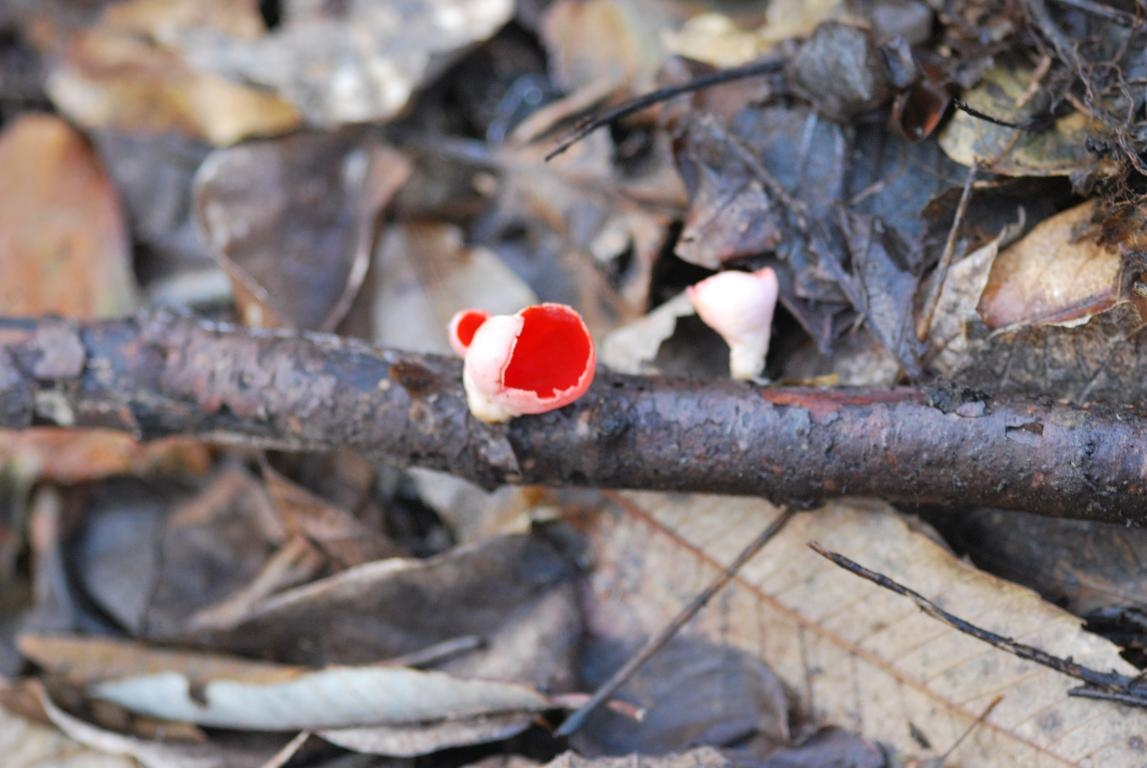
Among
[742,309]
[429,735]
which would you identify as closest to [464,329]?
[742,309]

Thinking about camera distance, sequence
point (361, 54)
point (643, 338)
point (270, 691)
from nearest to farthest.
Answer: point (270, 691), point (643, 338), point (361, 54)

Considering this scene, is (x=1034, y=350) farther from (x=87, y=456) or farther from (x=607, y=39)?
(x=87, y=456)

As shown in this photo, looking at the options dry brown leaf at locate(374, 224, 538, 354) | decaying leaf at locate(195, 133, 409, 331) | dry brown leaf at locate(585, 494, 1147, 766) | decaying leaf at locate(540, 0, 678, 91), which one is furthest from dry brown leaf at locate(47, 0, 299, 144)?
dry brown leaf at locate(585, 494, 1147, 766)

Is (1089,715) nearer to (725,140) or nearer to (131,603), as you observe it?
(725,140)

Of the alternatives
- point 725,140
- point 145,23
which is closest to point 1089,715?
point 725,140

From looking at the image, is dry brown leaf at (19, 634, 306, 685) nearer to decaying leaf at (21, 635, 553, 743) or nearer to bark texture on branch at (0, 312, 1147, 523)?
decaying leaf at (21, 635, 553, 743)

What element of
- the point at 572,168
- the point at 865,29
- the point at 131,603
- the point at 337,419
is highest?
the point at 865,29

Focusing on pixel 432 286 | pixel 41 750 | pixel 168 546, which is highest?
pixel 432 286
